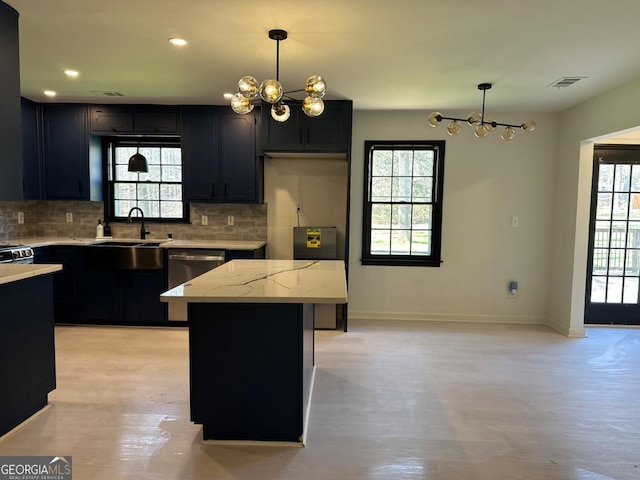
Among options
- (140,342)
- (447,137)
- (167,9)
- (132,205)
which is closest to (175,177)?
(132,205)

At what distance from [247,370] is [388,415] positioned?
1.01 metres

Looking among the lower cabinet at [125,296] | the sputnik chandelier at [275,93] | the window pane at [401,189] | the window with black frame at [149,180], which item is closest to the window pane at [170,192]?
the window with black frame at [149,180]

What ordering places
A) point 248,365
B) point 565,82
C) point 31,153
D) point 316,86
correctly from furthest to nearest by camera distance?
1. point 31,153
2. point 565,82
3. point 316,86
4. point 248,365

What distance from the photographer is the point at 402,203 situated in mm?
4883

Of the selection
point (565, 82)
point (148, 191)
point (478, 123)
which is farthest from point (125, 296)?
point (565, 82)

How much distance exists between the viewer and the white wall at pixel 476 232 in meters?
4.78

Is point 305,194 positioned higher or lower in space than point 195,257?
higher

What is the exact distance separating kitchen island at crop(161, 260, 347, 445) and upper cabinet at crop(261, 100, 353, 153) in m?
2.33

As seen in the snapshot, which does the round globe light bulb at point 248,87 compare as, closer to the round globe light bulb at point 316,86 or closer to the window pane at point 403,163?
the round globe light bulb at point 316,86

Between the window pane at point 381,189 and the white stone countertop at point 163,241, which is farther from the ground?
the window pane at point 381,189

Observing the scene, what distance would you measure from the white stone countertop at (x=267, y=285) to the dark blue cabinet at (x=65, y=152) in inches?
111

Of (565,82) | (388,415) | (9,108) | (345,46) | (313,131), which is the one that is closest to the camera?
(9,108)

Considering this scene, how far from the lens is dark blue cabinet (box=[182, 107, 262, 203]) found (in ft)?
15.0

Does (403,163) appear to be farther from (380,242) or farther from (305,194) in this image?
(305,194)
